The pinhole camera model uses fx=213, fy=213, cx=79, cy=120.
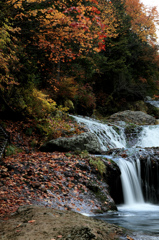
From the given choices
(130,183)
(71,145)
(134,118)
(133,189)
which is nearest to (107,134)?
(71,145)

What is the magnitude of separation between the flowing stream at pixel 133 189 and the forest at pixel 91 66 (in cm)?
358

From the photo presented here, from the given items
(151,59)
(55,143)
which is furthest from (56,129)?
(151,59)

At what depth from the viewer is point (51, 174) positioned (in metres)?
6.71

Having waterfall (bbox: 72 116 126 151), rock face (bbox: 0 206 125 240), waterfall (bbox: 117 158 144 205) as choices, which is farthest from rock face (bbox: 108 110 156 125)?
rock face (bbox: 0 206 125 240)

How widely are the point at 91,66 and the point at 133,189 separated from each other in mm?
12986

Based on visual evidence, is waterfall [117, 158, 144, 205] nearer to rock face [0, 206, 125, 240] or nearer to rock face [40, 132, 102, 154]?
rock face [40, 132, 102, 154]

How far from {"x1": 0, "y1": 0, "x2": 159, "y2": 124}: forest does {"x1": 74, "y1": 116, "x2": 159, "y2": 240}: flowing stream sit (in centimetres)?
358

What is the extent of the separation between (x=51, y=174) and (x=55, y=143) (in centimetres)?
244

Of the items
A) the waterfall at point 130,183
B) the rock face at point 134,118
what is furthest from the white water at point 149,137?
the waterfall at point 130,183

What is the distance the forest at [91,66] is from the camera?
35.7ft

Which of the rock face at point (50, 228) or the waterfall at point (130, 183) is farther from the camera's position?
the waterfall at point (130, 183)

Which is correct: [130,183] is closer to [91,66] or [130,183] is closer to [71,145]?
[71,145]

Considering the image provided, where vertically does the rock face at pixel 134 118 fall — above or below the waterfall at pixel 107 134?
above

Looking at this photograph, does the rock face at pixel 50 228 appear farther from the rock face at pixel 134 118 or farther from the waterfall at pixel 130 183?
the rock face at pixel 134 118
